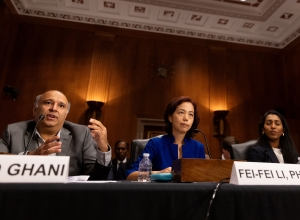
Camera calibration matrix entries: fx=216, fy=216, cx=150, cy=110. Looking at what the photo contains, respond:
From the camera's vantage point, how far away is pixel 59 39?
5.00m

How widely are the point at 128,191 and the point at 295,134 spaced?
535cm

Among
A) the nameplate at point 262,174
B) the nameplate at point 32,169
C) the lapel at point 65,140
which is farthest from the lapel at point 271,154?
the nameplate at point 32,169

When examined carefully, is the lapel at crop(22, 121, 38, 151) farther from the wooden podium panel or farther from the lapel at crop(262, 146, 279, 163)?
the lapel at crop(262, 146, 279, 163)

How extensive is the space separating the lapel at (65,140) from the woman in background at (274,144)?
5.00ft

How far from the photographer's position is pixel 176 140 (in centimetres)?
170

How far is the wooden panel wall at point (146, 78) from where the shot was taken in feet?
15.4

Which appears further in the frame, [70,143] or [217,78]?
[217,78]

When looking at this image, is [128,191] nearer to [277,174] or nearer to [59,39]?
[277,174]

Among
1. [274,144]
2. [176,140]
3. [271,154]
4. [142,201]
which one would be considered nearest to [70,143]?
[176,140]

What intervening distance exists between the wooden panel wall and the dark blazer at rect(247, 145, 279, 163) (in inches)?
113

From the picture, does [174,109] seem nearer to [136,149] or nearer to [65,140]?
[136,149]

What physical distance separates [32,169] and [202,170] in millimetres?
577

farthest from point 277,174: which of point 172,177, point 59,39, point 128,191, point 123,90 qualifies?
point 59,39

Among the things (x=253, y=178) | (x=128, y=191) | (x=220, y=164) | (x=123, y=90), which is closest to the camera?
(x=128, y=191)
